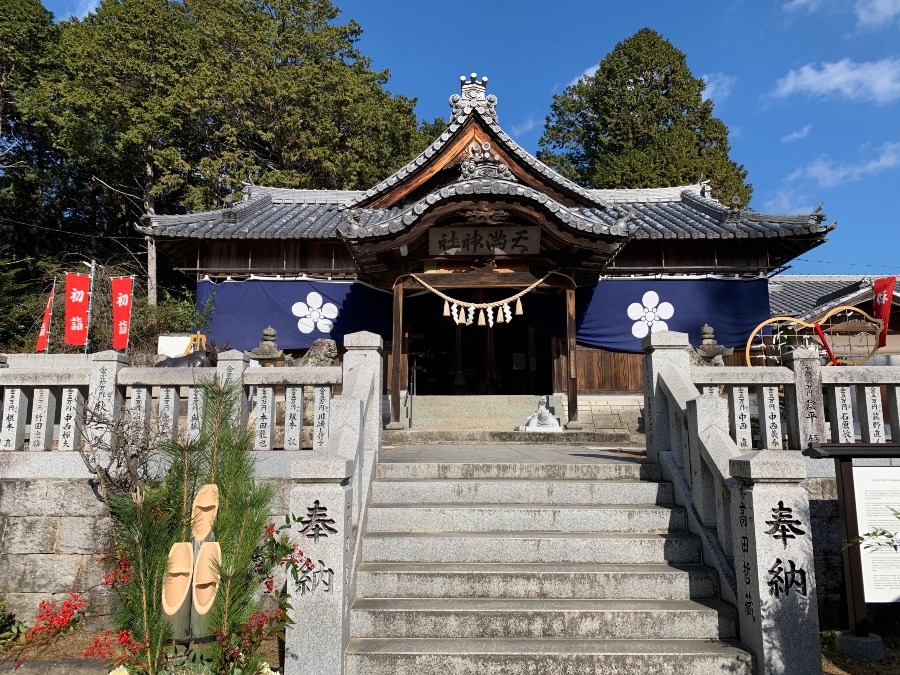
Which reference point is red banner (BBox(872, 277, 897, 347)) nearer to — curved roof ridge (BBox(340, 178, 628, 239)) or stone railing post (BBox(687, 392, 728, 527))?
curved roof ridge (BBox(340, 178, 628, 239))

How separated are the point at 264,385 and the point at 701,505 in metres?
4.98

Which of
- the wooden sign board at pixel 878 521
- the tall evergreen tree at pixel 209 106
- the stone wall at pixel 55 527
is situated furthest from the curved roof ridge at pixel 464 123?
the tall evergreen tree at pixel 209 106

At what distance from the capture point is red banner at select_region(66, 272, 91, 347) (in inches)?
568

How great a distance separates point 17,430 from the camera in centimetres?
655

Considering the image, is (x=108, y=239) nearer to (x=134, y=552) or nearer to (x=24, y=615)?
(x=24, y=615)

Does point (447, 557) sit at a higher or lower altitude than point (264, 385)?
lower

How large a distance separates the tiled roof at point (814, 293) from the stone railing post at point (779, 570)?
47.5 ft

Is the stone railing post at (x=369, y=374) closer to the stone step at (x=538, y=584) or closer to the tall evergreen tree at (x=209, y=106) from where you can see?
the stone step at (x=538, y=584)

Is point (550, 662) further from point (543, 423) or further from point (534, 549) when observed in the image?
point (543, 423)

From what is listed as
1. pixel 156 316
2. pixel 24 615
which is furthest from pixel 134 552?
pixel 156 316

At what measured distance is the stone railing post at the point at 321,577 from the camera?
4613 millimetres

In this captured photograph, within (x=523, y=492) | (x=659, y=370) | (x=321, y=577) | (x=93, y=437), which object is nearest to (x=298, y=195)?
Answer: (x=93, y=437)

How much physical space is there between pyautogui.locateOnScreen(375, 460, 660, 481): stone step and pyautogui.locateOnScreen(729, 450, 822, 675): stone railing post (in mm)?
1940

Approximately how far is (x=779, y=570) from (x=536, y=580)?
2.08 m
